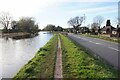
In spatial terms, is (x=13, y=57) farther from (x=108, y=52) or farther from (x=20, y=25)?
(x=20, y=25)

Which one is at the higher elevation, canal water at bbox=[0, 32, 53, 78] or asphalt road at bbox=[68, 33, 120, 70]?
asphalt road at bbox=[68, 33, 120, 70]

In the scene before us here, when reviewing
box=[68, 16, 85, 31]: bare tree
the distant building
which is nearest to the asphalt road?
the distant building

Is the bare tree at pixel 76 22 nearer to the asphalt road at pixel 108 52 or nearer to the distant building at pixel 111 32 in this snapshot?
the distant building at pixel 111 32

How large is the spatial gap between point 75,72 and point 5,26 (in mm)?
118066

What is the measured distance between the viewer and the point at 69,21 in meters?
173

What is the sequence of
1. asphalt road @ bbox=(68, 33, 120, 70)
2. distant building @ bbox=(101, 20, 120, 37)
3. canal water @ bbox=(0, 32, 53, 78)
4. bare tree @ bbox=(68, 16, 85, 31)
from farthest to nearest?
1. bare tree @ bbox=(68, 16, 85, 31)
2. distant building @ bbox=(101, 20, 120, 37)
3. asphalt road @ bbox=(68, 33, 120, 70)
4. canal water @ bbox=(0, 32, 53, 78)

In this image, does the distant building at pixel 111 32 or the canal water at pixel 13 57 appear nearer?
the canal water at pixel 13 57

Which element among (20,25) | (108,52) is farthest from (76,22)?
(108,52)

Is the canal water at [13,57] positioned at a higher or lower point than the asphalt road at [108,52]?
lower

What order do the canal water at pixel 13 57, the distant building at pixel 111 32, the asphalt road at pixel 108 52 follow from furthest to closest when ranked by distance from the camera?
the distant building at pixel 111 32 → the asphalt road at pixel 108 52 → the canal water at pixel 13 57

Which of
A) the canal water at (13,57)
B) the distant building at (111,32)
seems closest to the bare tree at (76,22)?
the distant building at (111,32)

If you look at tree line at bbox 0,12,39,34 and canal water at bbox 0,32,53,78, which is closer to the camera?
canal water at bbox 0,32,53,78

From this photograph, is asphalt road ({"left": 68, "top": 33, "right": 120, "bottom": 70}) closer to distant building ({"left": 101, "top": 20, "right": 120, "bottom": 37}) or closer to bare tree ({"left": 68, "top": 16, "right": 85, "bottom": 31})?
distant building ({"left": 101, "top": 20, "right": 120, "bottom": 37})

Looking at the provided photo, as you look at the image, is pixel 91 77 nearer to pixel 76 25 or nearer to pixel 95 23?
pixel 95 23
